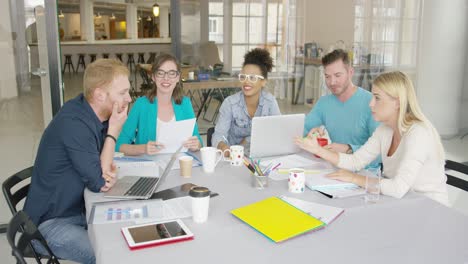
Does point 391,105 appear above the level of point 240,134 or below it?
above

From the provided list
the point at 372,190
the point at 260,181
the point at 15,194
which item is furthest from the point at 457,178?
the point at 15,194

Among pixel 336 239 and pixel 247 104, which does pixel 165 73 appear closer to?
pixel 247 104

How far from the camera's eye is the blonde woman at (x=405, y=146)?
1982 millimetres

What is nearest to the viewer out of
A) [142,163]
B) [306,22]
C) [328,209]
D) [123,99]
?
[328,209]

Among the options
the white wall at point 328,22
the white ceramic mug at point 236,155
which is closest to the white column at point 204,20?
the white wall at point 328,22

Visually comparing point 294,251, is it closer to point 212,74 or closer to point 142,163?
point 142,163

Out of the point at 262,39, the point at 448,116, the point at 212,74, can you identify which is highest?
the point at 262,39

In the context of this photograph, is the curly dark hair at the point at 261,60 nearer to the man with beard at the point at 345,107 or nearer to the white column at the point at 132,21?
the man with beard at the point at 345,107

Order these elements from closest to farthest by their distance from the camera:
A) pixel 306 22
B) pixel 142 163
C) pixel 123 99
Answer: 1. pixel 123 99
2. pixel 142 163
3. pixel 306 22

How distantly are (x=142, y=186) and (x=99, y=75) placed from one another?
54 centimetres

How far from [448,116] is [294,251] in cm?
527

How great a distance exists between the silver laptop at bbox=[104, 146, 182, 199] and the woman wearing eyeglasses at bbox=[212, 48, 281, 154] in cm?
90

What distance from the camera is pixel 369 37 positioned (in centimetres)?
595

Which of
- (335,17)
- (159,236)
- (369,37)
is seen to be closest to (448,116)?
(369,37)
